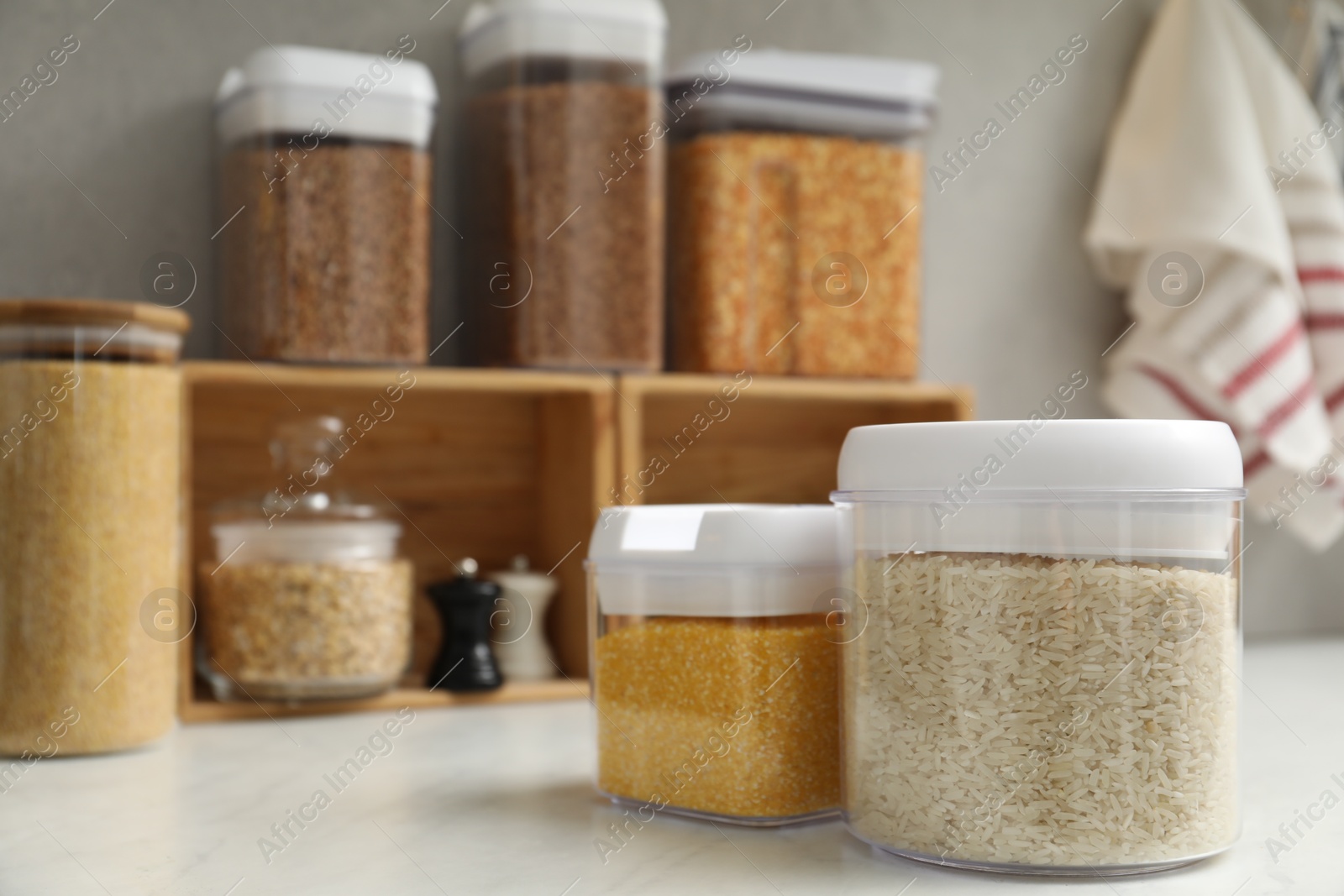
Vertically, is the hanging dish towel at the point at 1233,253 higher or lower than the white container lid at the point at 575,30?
lower

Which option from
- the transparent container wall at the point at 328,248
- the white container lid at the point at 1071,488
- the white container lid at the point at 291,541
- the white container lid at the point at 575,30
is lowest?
the white container lid at the point at 291,541

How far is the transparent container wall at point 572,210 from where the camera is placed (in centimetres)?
96

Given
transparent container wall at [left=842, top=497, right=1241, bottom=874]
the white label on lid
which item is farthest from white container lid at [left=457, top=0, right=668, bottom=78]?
transparent container wall at [left=842, top=497, right=1241, bottom=874]

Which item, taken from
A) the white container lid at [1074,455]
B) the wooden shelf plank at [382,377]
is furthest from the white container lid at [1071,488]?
the wooden shelf plank at [382,377]

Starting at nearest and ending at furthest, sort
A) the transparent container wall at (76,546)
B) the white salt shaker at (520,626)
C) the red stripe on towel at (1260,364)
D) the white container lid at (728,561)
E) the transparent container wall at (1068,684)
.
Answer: the transparent container wall at (1068,684)
the white container lid at (728,561)
the transparent container wall at (76,546)
the white salt shaker at (520,626)
the red stripe on towel at (1260,364)

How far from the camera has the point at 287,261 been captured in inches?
35.5

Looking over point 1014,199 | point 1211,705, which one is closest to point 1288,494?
point 1014,199

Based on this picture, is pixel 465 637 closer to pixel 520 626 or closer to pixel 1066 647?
pixel 520 626

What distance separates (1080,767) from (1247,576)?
1.04 meters

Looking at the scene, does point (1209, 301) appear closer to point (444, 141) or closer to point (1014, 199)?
point (1014, 199)

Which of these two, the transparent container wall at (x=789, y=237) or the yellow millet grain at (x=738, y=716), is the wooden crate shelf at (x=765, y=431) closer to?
the transparent container wall at (x=789, y=237)

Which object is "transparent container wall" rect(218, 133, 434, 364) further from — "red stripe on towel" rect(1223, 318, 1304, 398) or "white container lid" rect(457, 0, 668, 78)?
"red stripe on towel" rect(1223, 318, 1304, 398)

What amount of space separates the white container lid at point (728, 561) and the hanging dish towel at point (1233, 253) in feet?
2.46

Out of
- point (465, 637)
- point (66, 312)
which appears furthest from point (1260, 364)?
point (66, 312)
